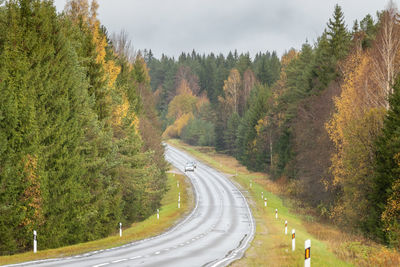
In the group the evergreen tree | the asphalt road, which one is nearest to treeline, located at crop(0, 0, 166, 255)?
the asphalt road

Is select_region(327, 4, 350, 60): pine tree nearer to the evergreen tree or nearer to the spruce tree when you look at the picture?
the spruce tree

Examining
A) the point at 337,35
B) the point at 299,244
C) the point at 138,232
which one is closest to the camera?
the point at 299,244

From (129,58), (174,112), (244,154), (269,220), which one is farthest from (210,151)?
(269,220)

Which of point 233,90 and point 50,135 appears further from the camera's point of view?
point 233,90

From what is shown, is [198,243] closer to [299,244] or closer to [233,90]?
[299,244]

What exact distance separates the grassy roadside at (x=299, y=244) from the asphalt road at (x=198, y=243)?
0.86 metres

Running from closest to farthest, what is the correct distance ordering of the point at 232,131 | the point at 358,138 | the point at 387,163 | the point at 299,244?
the point at 299,244 → the point at 387,163 → the point at 358,138 → the point at 232,131

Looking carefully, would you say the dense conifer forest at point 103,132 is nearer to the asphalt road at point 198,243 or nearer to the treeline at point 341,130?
the treeline at point 341,130

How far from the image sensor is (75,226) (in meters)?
20.3

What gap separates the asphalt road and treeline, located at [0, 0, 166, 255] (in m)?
3.51

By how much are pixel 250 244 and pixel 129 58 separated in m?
32.1

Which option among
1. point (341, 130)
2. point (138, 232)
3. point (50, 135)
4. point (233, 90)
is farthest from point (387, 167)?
point (233, 90)

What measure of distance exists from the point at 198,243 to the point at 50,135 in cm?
890

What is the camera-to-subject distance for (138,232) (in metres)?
24.4
